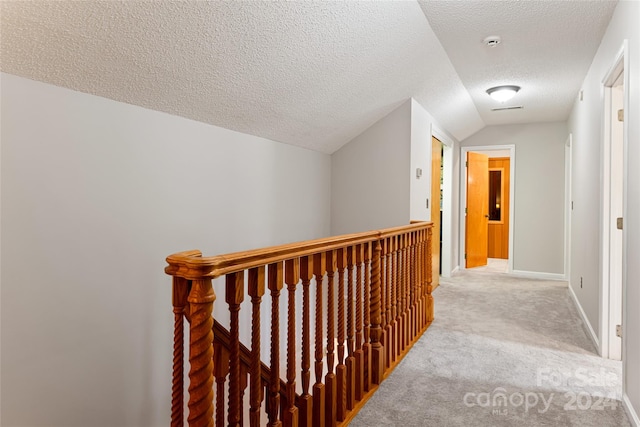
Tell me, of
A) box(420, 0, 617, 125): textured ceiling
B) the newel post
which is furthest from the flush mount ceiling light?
the newel post

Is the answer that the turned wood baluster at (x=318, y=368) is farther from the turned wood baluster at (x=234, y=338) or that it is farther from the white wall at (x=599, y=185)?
the white wall at (x=599, y=185)

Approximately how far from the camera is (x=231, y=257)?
3.88ft

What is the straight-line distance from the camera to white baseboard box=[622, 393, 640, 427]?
180 centimetres

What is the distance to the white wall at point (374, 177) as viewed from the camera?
13.0 feet

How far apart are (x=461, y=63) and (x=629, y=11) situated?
158 cm

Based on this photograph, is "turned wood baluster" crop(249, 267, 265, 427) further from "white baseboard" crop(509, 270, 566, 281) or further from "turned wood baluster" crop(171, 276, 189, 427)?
"white baseboard" crop(509, 270, 566, 281)

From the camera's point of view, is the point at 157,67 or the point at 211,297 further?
the point at 157,67

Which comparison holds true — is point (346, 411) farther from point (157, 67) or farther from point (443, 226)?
point (443, 226)

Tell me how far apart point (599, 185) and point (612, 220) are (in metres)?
0.33

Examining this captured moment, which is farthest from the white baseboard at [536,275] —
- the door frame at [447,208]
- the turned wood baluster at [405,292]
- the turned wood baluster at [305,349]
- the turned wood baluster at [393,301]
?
the turned wood baluster at [305,349]

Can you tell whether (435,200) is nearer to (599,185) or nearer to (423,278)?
(423,278)

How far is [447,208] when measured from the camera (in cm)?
574

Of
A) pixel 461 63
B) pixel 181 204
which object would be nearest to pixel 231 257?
pixel 181 204

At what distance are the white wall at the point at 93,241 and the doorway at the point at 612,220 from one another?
2.76 meters
